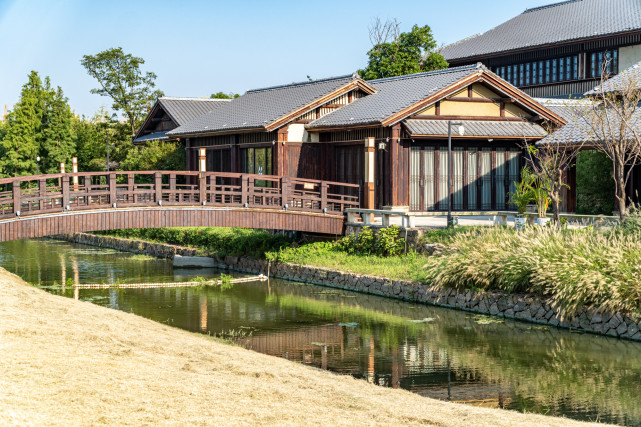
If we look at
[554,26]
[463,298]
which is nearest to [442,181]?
[463,298]

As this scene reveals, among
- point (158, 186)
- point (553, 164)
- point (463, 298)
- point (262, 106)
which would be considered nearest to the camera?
point (463, 298)

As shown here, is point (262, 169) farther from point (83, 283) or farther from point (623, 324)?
point (623, 324)

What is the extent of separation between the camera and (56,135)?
168 feet

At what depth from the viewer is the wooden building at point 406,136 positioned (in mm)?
28953

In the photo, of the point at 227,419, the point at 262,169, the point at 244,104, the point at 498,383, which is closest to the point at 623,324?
the point at 498,383

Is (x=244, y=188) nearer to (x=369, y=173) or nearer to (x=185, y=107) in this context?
(x=369, y=173)

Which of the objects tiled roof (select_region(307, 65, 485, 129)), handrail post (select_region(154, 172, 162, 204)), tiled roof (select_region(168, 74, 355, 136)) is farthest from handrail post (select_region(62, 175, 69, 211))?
tiled roof (select_region(307, 65, 485, 129))

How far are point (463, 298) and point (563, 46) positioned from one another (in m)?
23.3

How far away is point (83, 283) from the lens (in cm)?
2486

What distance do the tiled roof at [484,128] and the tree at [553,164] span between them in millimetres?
603

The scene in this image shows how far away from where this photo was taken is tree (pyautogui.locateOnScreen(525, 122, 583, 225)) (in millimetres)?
23562

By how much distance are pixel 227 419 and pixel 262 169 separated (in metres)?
24.3

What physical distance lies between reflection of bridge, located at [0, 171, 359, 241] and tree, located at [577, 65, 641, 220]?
8.09 meters

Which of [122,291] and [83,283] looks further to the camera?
[83,283]
